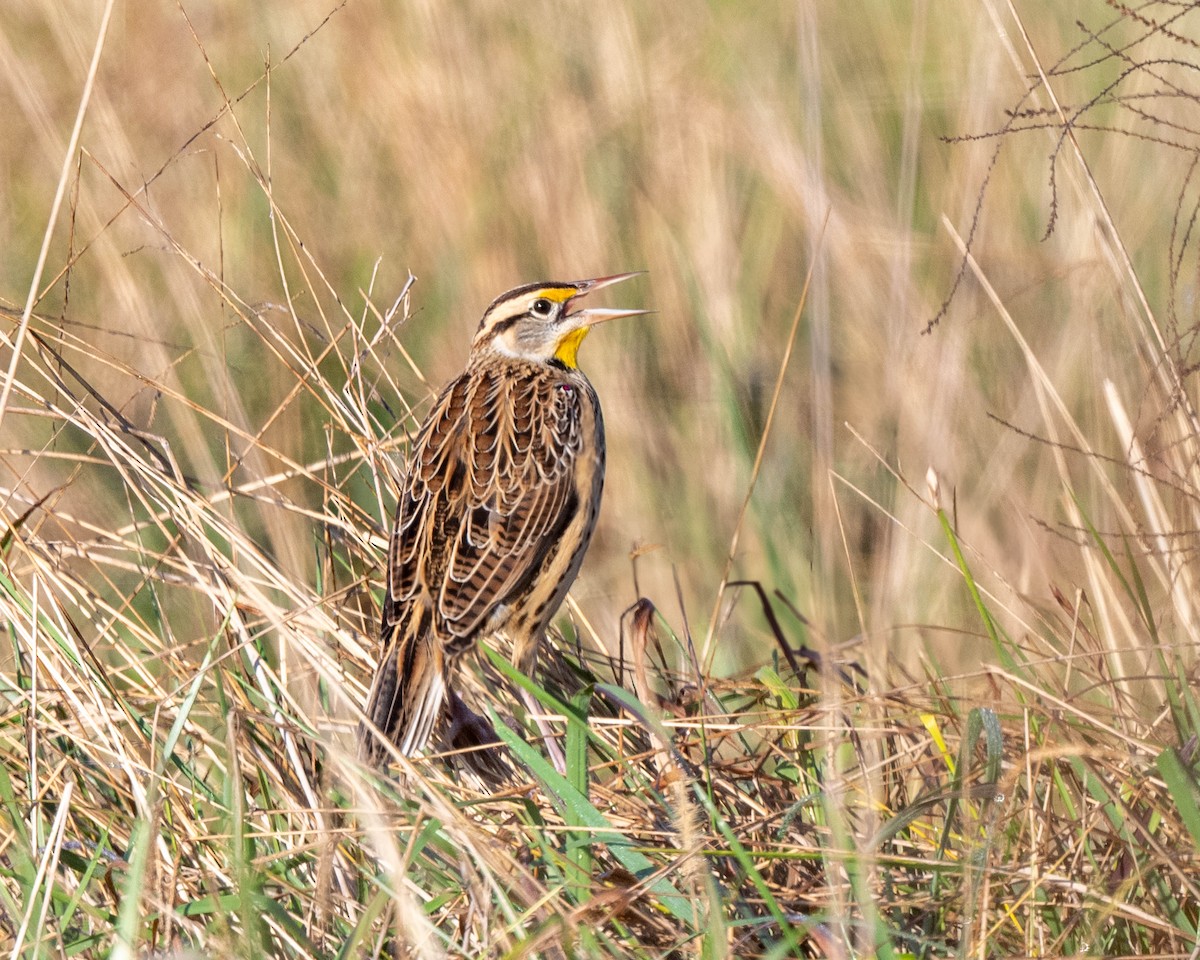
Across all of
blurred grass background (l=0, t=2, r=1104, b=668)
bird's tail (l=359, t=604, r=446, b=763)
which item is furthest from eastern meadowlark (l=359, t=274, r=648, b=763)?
blurred grass background (l=0, t=2, r=1104, b=668)

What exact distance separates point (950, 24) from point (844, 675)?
4.18 meters

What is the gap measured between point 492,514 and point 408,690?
24.1 inches

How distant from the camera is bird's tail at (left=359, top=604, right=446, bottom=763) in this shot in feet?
11.0

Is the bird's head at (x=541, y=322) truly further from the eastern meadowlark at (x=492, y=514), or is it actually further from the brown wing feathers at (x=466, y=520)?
the brown wing feathers at (x=466, y=520)

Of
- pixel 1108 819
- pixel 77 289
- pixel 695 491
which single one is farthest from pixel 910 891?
pixel 77 289

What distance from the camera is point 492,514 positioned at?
12.8 ft

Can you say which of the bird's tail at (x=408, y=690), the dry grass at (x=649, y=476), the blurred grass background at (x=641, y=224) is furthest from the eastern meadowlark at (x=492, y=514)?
the blurred grass background at (x=641, y=224)

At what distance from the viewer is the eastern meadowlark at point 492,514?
11.4ft

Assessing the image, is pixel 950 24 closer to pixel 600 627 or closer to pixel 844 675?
pixel 600 627

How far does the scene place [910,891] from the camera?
9.20 feet

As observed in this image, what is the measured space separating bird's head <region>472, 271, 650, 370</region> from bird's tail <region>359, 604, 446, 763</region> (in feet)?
3.82

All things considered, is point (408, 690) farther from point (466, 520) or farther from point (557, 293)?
point (557, 293)

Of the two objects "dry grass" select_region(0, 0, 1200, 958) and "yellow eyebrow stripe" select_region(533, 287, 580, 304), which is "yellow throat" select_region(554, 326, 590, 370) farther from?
"dry grass" select_region(0, 0, 1200, 958)

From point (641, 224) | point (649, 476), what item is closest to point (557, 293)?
point (649, 476)
